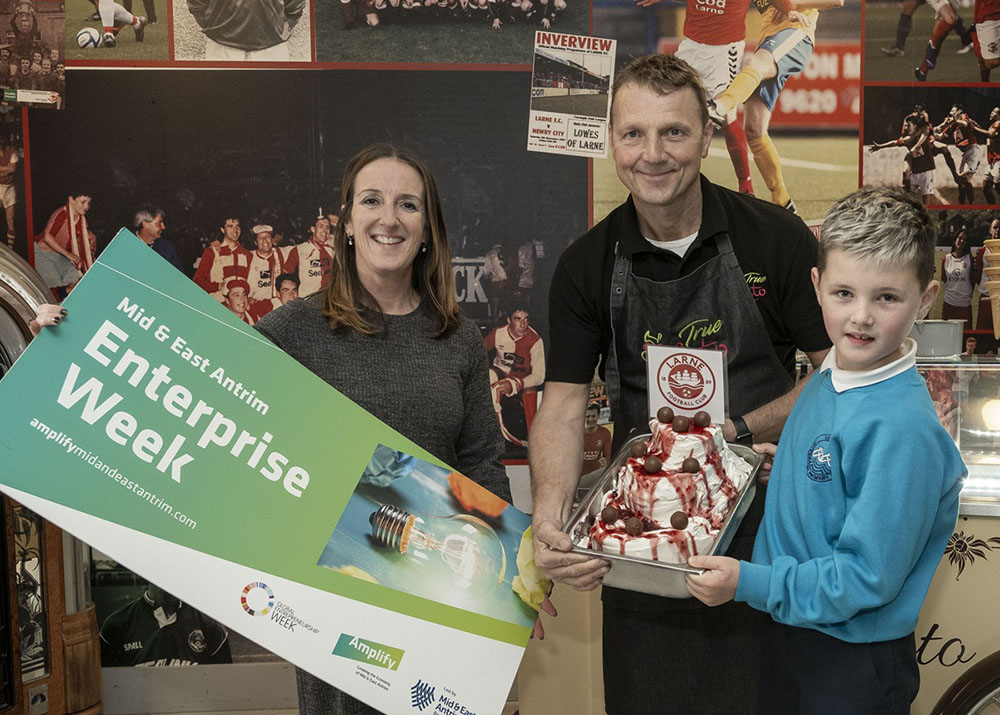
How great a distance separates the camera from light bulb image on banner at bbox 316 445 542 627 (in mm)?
1751

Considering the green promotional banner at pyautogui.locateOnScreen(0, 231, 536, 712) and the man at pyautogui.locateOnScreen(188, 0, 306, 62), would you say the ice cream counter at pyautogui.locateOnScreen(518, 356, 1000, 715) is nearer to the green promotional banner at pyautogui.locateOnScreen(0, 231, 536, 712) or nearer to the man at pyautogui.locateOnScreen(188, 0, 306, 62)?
the green promotional banner at pyautogui.locateOnScreen(0, 231, 536, 712)

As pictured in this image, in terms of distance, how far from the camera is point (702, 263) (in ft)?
6.29

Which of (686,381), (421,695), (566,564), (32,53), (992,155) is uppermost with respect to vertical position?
(32,53)

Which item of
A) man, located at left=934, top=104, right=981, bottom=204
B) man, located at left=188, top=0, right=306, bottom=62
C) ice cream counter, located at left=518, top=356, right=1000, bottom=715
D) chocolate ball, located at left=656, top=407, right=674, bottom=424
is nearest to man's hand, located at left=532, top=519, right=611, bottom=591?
chocolate ball, located at left=656, top=407, right=674, bottom=424

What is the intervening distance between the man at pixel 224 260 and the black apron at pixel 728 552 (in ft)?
5.91

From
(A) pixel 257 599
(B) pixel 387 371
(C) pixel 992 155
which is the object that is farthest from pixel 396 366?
(C) pixel 992 155

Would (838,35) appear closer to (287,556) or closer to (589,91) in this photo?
(589,91)

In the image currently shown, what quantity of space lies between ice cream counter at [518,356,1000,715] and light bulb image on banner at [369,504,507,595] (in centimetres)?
71

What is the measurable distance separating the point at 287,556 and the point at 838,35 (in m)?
2.77

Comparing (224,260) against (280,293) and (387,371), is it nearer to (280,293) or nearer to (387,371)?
(280,293)

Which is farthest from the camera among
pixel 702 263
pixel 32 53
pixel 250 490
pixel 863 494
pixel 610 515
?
pixel 32 53

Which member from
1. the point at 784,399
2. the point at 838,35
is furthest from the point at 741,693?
the point at 838,35

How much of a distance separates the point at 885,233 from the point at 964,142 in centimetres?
243

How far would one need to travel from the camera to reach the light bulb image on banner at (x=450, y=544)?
1.78 metres
